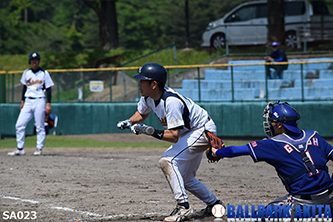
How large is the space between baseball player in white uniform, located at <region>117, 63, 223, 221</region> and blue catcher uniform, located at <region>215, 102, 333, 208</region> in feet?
2.95

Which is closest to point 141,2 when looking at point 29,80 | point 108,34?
point 108,34

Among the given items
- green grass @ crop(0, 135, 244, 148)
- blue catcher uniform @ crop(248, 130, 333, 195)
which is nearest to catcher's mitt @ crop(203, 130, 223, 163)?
blue catcher uniform @ crop(248, 130, 333, 195)

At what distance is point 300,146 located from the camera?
3.99 meters

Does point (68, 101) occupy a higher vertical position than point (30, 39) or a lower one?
lower

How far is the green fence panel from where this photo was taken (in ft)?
45.4

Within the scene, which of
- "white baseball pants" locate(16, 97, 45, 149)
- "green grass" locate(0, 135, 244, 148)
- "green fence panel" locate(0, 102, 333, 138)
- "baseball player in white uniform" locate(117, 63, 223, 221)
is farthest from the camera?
"green fence panel" locate(0, 102, 333, 138)

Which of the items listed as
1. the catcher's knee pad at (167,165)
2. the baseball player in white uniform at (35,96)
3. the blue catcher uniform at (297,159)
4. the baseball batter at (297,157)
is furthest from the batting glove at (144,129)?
the baseball player in white uniform at (35,96)

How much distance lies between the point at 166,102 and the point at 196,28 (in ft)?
178

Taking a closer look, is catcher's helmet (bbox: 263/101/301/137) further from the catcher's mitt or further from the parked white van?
the parked white van

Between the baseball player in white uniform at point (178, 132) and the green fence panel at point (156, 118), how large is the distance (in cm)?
934

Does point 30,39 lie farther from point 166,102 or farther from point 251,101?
point 166,102

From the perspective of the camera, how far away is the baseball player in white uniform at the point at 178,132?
4.77 m

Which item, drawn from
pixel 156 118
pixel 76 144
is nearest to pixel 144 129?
pixel 76 144

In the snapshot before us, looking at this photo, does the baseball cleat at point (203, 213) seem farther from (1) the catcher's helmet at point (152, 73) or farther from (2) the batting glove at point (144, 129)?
(1) the catcher's helmet at point (152, 73)
